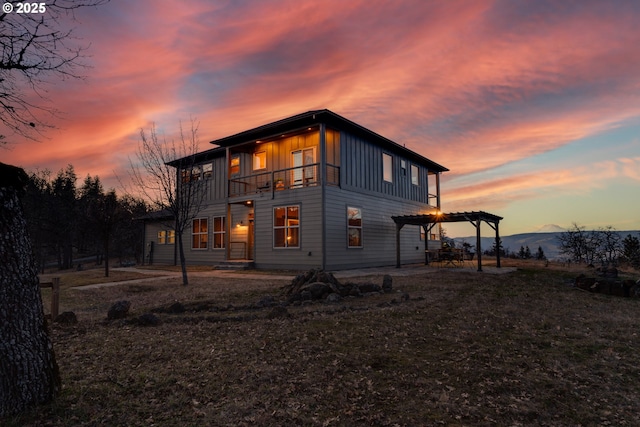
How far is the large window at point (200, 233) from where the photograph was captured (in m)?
21.5

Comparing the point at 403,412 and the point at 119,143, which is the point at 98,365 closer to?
the point at 403,412

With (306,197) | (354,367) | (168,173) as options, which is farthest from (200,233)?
(354,367)

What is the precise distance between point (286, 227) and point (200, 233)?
26.3 ft

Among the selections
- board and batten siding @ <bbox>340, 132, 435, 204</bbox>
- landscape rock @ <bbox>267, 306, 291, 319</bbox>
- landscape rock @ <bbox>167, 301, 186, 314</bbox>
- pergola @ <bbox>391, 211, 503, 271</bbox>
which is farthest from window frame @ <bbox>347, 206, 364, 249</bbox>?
landscape rock @ <bbox>167, 301, 186, 314</bbox>

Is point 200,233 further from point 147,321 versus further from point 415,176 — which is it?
point 147,321

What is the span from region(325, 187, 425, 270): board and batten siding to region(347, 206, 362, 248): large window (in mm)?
222

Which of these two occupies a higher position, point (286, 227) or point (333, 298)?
point (286, 227)

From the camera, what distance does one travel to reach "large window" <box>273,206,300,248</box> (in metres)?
16.4

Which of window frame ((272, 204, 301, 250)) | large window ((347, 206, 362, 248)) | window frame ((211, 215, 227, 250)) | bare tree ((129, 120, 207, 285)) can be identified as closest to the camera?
bare tree ((129, 120, 207, 285))

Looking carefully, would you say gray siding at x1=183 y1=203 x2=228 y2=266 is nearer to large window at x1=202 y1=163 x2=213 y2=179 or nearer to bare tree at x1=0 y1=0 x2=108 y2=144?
large window at x1=202 y1=163 x2=213 y2=179

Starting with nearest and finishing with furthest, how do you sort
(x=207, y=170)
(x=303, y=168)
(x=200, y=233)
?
(x=303, y=168)
(x=200, y=233)
(x=207, y=170)

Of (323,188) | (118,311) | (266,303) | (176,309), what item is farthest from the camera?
(323,188)

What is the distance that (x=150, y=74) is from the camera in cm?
1270

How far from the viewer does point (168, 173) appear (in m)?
13.2
